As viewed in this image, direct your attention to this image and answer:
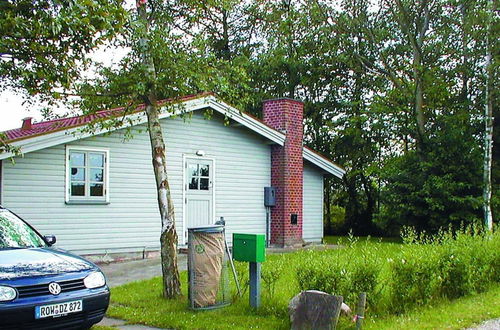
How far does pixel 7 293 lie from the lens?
556 cm

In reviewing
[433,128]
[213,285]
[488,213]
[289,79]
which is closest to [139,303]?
[213,285]

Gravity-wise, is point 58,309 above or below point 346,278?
below

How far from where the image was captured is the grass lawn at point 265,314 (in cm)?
673

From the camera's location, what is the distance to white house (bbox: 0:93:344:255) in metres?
12.3

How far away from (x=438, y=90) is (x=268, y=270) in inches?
667

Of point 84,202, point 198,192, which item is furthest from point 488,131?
point 84,202

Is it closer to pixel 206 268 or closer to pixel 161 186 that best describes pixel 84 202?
pixel 161 186

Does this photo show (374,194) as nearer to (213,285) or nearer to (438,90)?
(438,90)

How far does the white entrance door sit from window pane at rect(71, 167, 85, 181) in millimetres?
3015

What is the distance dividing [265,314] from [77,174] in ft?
23.9

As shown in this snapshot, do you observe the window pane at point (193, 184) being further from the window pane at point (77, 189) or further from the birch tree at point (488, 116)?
the birch tree at point (488, 116)

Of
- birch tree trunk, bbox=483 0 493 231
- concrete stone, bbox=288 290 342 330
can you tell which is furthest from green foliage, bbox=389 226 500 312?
birch tree trunk, bbox=483 0 493 231

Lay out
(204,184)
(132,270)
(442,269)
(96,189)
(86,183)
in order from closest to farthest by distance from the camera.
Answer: (442,269), (132,270), (86,183), (96,189), (204,184)

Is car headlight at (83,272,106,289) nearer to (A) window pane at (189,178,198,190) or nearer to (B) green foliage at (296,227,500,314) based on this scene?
(B) green foliage at (296,227,500,314)
